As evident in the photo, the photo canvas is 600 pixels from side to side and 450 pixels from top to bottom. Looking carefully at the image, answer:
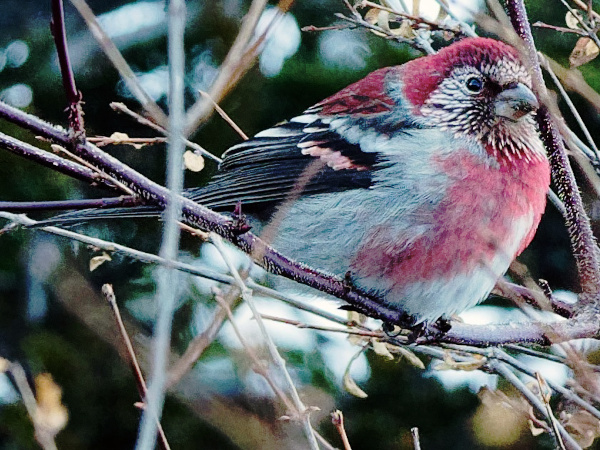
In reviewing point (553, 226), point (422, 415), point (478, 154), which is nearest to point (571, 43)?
point (553, 226)

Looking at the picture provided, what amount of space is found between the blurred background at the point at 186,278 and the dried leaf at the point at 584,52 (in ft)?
5.56

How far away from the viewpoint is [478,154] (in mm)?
3223

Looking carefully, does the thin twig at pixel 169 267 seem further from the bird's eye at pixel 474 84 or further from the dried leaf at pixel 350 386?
the bird's eye at pixel 474 84

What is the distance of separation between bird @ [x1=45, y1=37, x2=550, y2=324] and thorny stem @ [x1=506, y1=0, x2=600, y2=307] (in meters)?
0.17

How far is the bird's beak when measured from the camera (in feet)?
10.3

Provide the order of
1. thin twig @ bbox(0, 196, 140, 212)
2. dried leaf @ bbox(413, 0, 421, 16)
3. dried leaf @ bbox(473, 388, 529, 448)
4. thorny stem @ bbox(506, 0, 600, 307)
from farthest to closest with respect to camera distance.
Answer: dried leaf @ bbox(473, 388, 529, 448), dried leaf @ bbox(413, 0, 421, 16), thorny stem @ bbox(506, 0, 600, 307), thin twig @ bbox(0, 196, 140, 212)

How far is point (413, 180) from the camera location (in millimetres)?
3145

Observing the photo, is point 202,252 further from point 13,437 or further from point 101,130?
point 13,437

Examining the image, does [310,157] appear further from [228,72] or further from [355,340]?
[228,72]

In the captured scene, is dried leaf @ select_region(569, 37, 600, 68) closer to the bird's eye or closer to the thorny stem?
the thorny stem

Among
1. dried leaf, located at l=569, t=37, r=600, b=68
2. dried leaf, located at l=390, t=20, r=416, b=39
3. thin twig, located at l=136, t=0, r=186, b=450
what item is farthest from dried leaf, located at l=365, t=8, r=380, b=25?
thin twig, located at l=136, t=0, r=186, b=450

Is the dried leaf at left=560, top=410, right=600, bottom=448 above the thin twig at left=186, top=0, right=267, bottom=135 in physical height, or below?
below

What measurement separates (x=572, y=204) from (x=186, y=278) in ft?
7.10

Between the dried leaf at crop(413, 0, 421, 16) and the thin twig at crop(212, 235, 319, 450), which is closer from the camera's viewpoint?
the thin twig at crop(212, 235, 319, 450)
